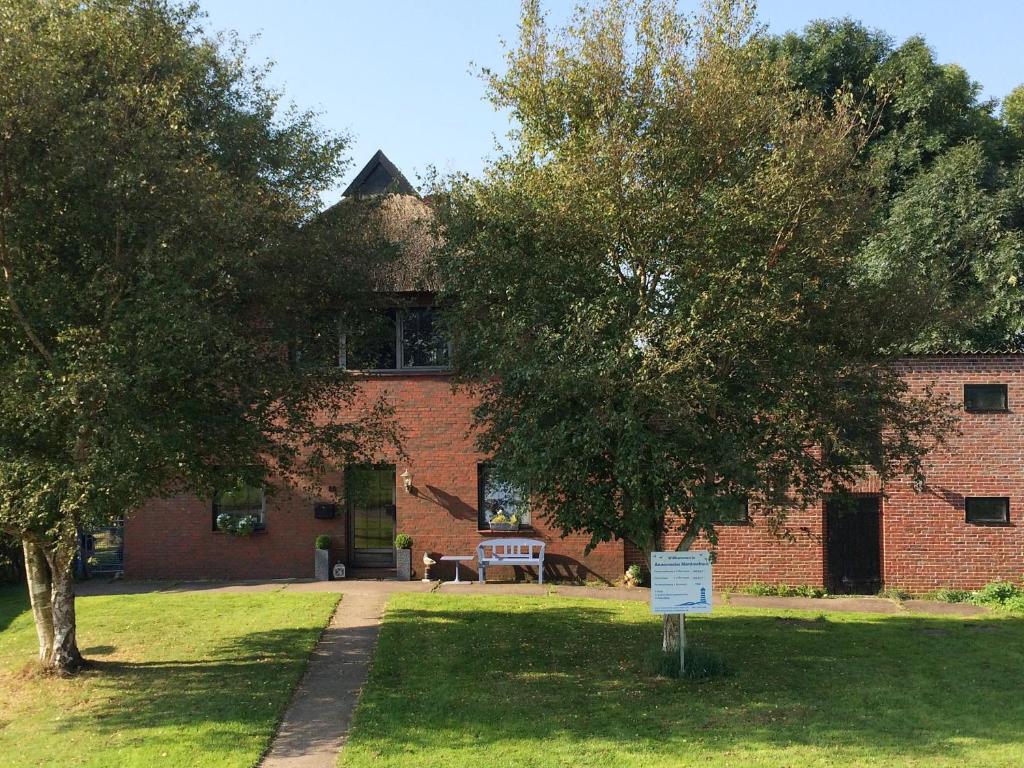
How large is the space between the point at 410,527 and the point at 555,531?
275cm

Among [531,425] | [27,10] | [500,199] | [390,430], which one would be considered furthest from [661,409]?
[27,10]

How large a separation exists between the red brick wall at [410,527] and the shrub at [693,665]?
20.3 ft

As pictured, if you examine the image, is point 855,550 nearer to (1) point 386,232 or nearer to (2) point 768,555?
(2) point 768,555

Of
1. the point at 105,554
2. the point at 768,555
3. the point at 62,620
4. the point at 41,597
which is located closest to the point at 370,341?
the point at 62,620

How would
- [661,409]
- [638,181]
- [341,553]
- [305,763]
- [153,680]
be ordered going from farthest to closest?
[341,553], [153,680], [638,181], [661,409], [305,763]

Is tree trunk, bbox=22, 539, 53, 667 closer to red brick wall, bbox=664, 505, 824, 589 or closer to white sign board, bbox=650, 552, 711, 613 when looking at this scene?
white sign board, bbox=650, 552, 711, 613

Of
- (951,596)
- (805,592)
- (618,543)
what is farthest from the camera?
(618,543)

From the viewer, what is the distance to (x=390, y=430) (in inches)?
453

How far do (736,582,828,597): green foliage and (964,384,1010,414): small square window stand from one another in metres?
4.28

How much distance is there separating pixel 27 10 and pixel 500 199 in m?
5.16

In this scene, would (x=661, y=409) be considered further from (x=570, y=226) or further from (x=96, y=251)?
(x=96, y=251)

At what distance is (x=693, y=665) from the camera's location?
33.7 ft

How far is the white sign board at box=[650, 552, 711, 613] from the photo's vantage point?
10039 mm

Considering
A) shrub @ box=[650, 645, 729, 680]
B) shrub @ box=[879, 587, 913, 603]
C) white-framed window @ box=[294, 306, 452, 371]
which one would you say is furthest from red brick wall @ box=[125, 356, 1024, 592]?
shrub @ box=[650, 645, 729, 680]
